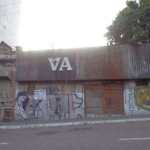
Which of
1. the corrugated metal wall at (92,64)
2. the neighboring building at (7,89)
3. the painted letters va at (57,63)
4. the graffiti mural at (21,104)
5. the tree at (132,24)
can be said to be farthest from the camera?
the tree at (132,24)

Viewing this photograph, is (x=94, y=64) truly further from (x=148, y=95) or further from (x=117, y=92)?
(x=148, y=95)

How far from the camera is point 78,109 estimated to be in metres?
18.6

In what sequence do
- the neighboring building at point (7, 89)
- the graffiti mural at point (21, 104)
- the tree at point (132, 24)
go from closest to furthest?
the graffiti mural at point (21, 104), the neighboring building at point (7, 89), the tree at point (132, 24)

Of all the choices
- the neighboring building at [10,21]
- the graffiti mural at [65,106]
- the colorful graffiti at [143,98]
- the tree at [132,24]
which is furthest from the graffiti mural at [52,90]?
the neighboring building at [10,21]

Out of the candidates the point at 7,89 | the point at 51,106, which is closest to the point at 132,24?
the point at 51,106

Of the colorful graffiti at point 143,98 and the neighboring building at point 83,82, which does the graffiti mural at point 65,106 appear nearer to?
the neighboring building at point 83,82

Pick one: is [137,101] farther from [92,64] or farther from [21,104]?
[21,104]

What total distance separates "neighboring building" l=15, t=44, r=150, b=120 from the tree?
4.61 metres

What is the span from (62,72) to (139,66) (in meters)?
5.47

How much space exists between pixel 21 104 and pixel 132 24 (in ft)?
40.6

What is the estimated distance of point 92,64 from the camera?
1855 cm

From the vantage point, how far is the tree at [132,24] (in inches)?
890

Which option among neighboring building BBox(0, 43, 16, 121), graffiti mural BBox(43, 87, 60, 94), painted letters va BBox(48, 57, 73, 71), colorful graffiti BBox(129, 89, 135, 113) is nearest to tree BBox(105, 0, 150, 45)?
colorful graffiti BBox(129, 89, 135, 113)

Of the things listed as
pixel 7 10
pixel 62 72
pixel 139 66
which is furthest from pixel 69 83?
pixel 7 10
